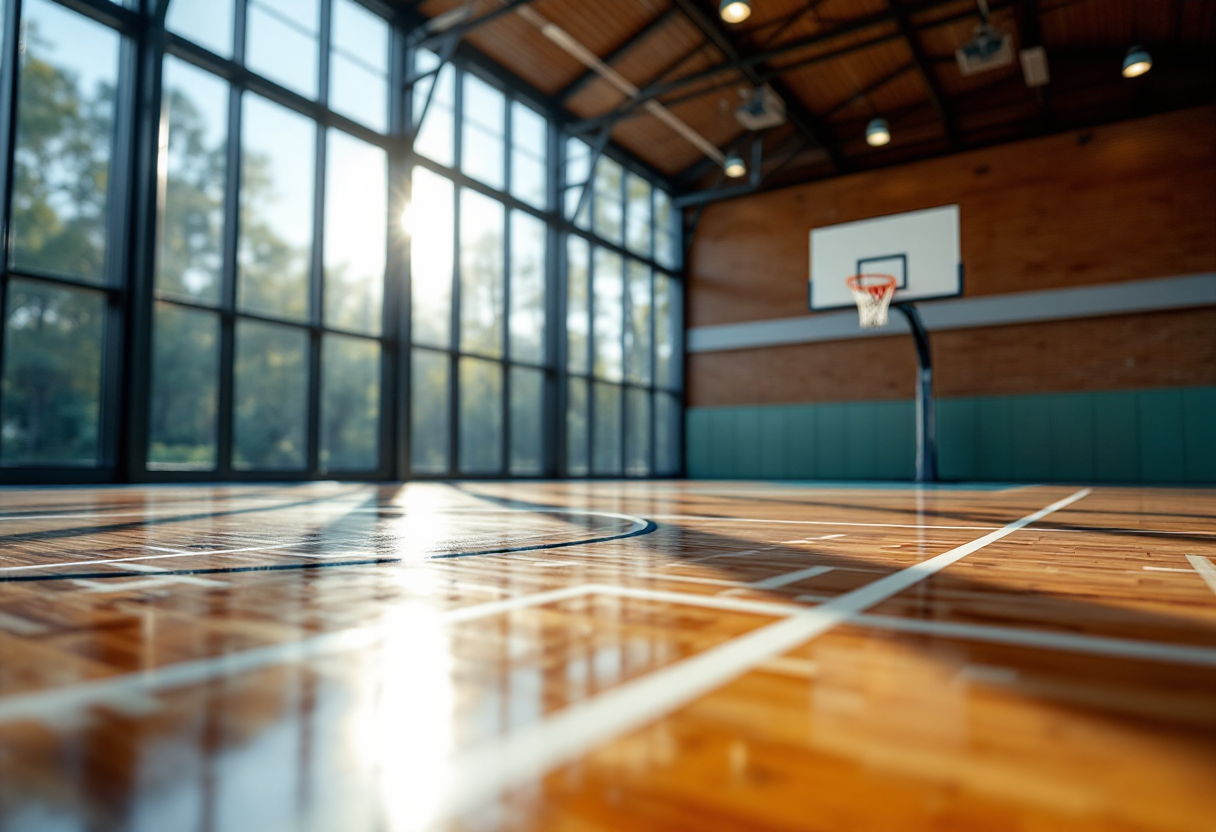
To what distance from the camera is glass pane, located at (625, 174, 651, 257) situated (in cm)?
1299

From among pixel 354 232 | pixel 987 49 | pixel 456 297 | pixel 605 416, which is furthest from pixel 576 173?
pixel 987 49

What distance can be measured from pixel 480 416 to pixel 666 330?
16.5ft

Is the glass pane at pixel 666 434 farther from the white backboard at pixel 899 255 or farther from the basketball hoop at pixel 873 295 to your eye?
the basketball hoop at pixel 873 295

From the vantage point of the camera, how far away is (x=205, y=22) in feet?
23.5

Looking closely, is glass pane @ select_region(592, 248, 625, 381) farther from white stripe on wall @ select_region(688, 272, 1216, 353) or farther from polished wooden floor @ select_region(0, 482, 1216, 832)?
polished wooden floor @ select_region(0, 482, 1216, 832)

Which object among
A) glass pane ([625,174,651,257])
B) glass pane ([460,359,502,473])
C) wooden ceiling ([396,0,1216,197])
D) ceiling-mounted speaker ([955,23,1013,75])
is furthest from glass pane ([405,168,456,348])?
ceiling-mounted speaker ([955,23,1013,75])

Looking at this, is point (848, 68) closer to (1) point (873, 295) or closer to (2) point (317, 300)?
(1) point (873, 295)

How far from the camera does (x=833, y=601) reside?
3.68 feet

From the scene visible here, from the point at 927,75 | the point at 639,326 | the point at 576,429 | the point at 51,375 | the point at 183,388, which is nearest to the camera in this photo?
the point at 51,375

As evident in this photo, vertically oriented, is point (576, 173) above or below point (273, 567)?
above

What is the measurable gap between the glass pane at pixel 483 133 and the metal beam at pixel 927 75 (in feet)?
16.7

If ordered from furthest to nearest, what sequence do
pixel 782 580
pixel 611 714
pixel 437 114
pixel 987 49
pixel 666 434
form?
pixel 666 434, pixel 437 114, pixel 987 49, pixel 782 580, pixel 611 714

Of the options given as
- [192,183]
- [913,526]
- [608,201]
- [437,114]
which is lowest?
[913,526]

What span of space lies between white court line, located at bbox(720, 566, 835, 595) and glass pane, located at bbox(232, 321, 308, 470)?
6.88m
